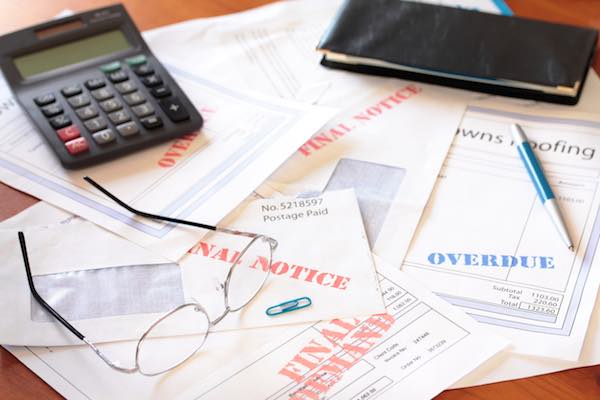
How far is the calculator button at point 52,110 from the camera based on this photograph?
0.74m

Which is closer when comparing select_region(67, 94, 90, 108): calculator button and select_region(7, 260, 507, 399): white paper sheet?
select_region(7, 260, 507, 399): white paper sheet

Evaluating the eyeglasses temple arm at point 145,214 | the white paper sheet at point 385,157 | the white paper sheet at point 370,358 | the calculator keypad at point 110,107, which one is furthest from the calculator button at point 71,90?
the white paper sheet at point 370,358

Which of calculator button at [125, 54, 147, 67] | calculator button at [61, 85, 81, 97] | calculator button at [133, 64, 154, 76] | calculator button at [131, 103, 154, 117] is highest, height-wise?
calculator button at [125, 54, 147, 67]

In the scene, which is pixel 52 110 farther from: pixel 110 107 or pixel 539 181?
pixel 539 181

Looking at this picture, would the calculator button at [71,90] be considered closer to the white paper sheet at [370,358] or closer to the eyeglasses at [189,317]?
the eyeglasses at [189,317]

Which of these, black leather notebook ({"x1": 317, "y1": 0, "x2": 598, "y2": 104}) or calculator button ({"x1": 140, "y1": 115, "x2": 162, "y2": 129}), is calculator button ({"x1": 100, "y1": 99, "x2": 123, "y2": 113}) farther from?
black leather notebook ({"x1": 317, "y1": 0, "x2": 598, "y2": 104})

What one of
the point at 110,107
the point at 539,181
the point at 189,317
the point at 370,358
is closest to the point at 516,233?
the point at 539,181

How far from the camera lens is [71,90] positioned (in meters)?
0.76

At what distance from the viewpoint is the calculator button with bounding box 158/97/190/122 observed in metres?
0.75

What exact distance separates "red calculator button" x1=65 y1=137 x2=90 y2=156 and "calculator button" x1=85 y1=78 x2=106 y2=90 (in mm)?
72

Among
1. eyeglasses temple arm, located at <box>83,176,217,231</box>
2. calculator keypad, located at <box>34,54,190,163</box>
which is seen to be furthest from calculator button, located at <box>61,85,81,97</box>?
eyeglasses temple arm, located at <box>83,176,217,231</box>

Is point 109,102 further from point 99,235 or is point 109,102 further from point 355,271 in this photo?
point 355,271

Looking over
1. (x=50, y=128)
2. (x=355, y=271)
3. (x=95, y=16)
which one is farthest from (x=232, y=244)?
(x=95, y=16)

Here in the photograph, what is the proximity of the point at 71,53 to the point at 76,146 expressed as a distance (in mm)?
137
